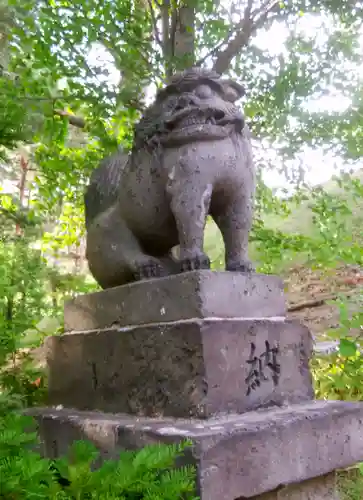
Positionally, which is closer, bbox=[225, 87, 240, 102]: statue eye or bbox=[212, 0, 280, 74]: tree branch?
bbox=[225, 87, 240, 102]: statue eye

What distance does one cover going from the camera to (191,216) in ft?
6.47

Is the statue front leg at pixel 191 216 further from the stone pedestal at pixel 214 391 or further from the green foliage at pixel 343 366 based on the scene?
the green foliage at pixel 343 366

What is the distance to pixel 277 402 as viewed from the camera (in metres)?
1.94

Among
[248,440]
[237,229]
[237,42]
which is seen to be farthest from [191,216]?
[237,42]

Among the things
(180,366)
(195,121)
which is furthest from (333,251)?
(180,366)


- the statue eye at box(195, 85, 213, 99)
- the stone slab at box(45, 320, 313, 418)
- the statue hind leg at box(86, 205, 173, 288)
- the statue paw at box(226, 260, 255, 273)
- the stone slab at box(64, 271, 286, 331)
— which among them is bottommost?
the stone slab at box(45, 320, 313, 418)

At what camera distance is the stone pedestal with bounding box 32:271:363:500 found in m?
1.57

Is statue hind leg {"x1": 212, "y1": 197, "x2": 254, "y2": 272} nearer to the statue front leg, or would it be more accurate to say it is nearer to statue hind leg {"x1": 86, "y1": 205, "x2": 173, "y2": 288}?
the statue front leg

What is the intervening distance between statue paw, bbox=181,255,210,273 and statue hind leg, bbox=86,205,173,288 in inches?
10.2

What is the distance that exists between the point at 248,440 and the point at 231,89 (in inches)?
58.3

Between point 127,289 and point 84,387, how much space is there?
0.51 m

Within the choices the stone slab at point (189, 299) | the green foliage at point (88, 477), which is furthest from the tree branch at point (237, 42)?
the green foliage at point (88, 477)

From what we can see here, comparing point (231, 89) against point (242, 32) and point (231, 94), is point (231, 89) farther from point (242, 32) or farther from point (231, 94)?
point (242, 32)

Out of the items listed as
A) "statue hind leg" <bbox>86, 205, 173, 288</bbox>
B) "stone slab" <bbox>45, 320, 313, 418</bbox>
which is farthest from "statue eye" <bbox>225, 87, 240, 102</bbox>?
"stone slab" <bbox>45, 320, 313, 418</bbox>
